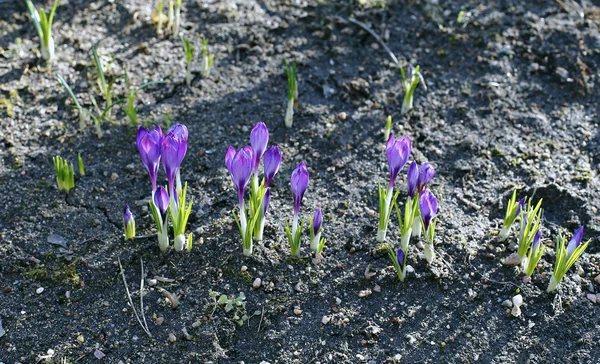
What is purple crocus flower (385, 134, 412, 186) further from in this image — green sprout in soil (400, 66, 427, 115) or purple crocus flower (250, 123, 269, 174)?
green sprout in soil (400, 66, 427, 115)

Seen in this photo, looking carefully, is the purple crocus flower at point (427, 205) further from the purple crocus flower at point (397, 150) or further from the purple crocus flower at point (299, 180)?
the purple crocus flower at point (299, 180)

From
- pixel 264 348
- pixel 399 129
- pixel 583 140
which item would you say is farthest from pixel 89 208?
pixel 583 140

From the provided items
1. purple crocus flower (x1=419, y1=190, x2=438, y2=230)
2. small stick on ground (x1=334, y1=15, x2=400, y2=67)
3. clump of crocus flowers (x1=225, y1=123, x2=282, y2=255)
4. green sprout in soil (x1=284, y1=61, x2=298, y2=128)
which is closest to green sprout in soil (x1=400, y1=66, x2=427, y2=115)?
small stick on ground (x1=334, y1=15, x2=400, y2=67)

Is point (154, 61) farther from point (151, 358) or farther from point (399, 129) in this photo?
point (151, 358)

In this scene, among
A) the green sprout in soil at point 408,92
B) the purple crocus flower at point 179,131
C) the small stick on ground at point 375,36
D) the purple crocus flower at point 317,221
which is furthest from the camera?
the small stick on ground at point 375,36

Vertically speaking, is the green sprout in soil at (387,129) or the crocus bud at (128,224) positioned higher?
the green sprout in soil at (387,129)

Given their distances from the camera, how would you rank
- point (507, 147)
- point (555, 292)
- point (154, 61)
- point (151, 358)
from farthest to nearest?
point (154, 61) < point (507, 147) < point (555, 292) < point (151, 358)

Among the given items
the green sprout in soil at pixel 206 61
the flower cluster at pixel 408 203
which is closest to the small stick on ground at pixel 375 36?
the green sprout in soil at pixel 206 61

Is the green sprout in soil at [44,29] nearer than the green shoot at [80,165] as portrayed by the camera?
No
